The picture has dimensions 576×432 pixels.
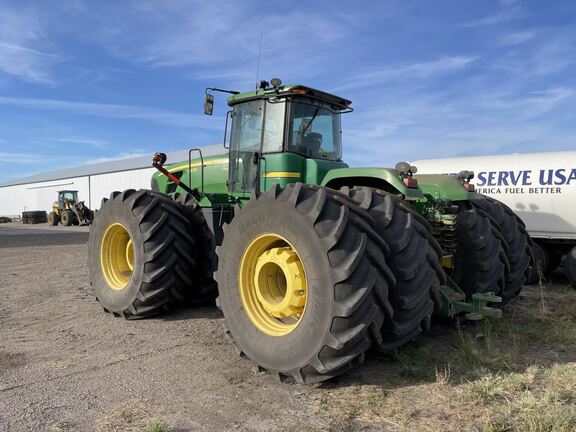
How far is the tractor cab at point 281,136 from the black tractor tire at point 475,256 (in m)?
1.63

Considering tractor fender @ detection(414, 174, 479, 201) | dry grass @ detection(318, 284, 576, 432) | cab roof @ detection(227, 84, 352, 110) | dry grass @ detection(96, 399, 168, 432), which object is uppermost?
cab roof @ detection(227, 84, 352, 110)

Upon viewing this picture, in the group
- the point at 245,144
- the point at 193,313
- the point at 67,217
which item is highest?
the point at 245,144

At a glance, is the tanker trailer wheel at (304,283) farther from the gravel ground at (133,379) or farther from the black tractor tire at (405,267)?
the gravel ground at (133,379)

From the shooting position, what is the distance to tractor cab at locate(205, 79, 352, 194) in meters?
5.44

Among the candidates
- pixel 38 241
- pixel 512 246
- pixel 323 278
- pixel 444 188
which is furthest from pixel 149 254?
pixel 38 241

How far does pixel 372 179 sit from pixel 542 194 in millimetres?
6277

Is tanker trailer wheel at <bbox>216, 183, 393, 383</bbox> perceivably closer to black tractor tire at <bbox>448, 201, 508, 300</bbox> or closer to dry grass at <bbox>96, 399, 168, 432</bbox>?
dry grass at <bbox>96, 399, 168, 432</bbox>

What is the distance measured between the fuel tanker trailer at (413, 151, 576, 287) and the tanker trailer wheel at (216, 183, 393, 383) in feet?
22.7

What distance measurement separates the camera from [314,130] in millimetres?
5734

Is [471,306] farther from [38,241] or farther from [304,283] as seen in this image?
[38,241]

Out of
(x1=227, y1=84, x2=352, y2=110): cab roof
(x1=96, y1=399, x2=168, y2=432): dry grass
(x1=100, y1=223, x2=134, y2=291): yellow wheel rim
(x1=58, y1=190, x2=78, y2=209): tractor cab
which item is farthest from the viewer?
(x1=58, y1=190, x2=78, y2=209): tractor cab

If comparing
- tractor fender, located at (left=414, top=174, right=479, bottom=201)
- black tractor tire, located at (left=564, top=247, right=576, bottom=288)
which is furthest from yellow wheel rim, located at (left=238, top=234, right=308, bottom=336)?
black tractor tire, located at (left=564, top=247, right=576, bottom=288)

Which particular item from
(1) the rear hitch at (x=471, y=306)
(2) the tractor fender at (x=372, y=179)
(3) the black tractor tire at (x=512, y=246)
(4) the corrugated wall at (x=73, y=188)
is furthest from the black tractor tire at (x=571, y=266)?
(4) the corrugated wall at (x=73, y=188)

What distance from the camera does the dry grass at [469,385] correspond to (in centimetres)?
304
